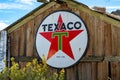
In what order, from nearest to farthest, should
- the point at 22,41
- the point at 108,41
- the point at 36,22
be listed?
1. the point at 108,41
2. the point at 36,22
3. the point at 22,41

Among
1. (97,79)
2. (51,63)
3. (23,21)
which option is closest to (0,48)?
(23,21)

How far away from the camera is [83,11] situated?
43.5 feet

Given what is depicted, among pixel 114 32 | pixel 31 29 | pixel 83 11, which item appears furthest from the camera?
pixel 31 29

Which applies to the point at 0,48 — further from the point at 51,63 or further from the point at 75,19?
the point at 75,19

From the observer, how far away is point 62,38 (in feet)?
44.5

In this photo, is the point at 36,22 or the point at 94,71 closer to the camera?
the point at 94,71

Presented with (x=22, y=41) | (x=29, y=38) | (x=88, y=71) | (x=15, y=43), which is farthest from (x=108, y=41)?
(x=15, y=43)

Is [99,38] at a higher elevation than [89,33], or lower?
lower

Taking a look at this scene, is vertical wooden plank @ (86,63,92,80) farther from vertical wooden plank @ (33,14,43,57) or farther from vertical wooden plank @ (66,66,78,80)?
vertical wooden plank @ (33,14,43,57)

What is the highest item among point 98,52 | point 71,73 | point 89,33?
point 89,33

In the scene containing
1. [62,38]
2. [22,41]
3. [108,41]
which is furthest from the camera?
[22,41]

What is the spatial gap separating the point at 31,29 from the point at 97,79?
11.2 ft

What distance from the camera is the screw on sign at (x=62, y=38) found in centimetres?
1318

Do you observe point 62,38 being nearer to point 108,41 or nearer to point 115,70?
point 108,41
